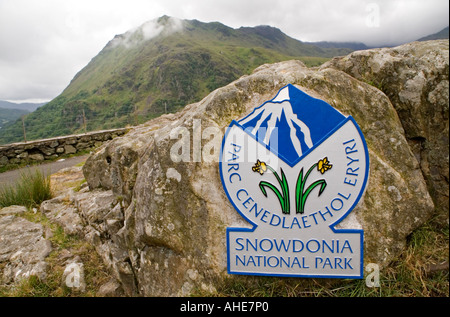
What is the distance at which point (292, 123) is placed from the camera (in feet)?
8.98

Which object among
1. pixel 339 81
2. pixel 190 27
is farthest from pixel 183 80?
pixel 190 27

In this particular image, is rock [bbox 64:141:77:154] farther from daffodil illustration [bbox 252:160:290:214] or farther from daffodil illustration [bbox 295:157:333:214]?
daffodil illustration [bbox 295:157:333:214]

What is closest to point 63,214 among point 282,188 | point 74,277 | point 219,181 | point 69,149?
point 74,277

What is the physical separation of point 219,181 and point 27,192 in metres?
4.59

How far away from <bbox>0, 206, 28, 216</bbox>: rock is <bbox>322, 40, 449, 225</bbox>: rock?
19.3 feet

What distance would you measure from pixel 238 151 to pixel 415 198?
1801 mm

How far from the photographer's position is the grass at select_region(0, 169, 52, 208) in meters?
5.34

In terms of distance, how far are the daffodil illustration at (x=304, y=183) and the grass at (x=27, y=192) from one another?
5071 mm

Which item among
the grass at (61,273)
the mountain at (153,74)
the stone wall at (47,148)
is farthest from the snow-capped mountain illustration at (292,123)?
the mountain at (153,74)

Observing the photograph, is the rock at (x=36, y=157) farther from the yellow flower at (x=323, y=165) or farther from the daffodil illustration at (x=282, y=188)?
the yellow flower at (x=323, y=165)

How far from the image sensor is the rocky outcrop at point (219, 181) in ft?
8.99

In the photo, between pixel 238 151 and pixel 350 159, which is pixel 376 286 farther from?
pixel 238 151

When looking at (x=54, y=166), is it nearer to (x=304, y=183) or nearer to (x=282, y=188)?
(x=282, y=188)

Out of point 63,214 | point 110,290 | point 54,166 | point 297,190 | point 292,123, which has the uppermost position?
point 292,123
